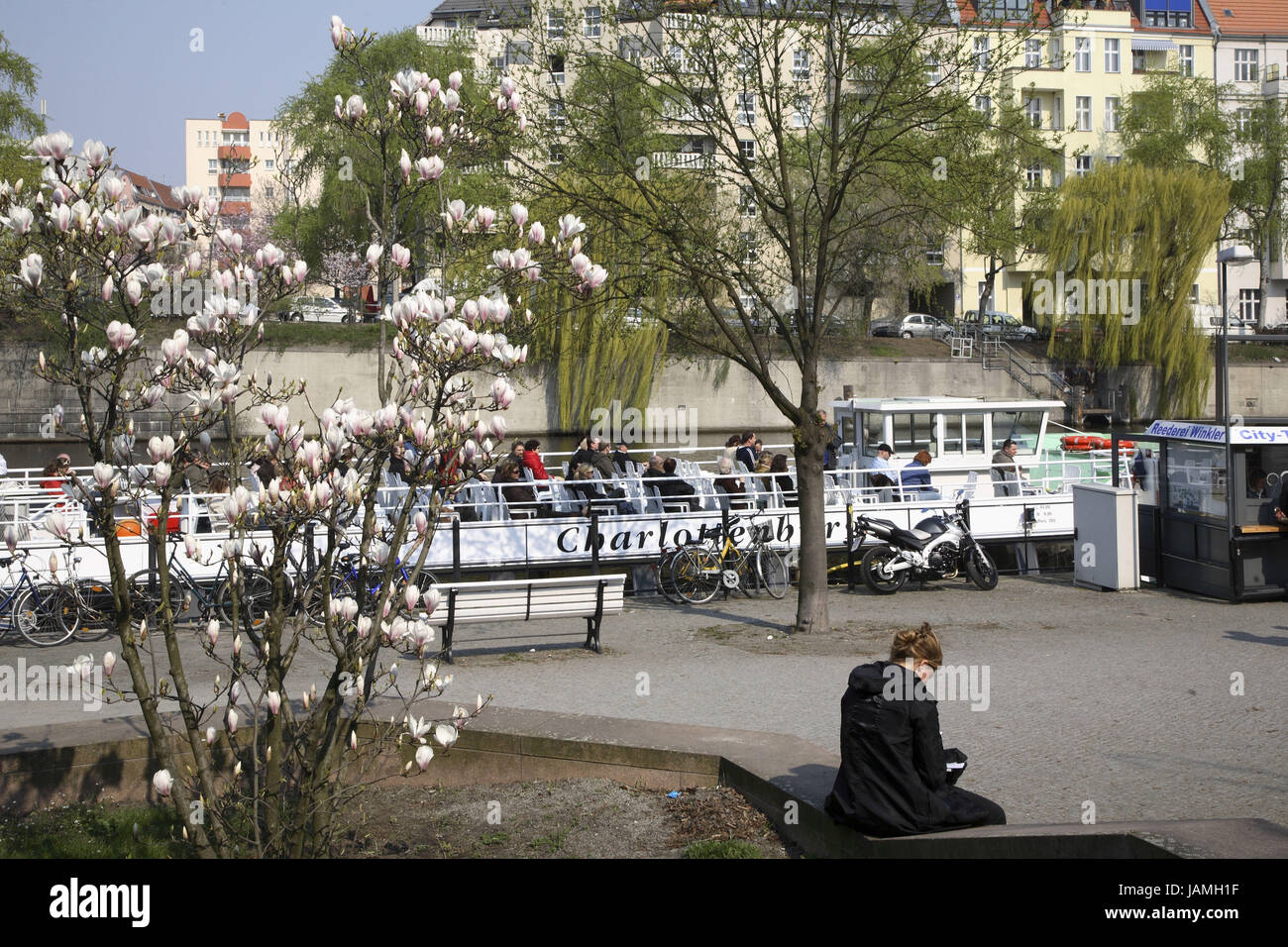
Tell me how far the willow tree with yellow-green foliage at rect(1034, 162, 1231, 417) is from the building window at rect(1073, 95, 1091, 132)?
64.2 ft

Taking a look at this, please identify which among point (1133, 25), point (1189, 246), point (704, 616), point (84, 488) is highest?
point (1133, 25)

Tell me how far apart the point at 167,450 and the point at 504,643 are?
819cm

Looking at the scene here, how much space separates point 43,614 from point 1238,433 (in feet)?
46.0

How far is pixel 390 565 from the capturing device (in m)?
6.05

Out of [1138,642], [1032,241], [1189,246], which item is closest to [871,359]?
[1032,241]

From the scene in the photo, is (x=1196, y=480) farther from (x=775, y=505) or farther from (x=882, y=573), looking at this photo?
(x=775, y=505)

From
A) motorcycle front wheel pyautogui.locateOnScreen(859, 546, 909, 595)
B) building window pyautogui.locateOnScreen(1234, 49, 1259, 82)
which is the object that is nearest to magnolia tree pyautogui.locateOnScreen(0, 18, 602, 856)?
Result: motorcycle front wheel pyautogui.locateOnScreen(859, 546, 909, 595)

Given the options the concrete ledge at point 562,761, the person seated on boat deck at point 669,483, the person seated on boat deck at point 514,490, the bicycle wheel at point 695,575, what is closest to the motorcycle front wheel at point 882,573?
the bicycle wheel at point 695,575

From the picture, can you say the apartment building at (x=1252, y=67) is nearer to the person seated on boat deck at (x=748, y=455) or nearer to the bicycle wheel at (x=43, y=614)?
the person seated on boat deck at (x=748, y=455)

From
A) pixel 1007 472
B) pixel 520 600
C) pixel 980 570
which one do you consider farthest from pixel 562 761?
pixel 1007 472

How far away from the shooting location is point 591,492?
19.0m

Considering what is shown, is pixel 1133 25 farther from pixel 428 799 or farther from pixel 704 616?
pixel 428 799

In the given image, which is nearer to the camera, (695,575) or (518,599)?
(518,599)
